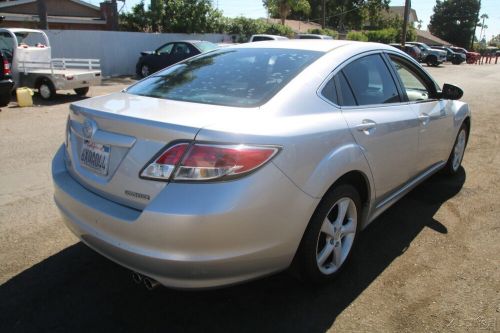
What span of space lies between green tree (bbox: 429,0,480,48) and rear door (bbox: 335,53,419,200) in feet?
286

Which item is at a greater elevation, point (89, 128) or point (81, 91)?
point (89, 128)

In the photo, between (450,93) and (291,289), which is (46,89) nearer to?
(450,93)

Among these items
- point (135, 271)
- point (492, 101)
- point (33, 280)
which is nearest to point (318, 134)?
point (135, 271)

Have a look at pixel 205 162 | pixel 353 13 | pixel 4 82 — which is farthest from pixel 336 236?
pixel 353 13

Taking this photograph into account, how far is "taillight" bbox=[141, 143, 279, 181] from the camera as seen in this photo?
2.27 metres

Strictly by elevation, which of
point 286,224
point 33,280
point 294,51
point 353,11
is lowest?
point 33,280

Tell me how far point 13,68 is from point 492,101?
13.6 metres

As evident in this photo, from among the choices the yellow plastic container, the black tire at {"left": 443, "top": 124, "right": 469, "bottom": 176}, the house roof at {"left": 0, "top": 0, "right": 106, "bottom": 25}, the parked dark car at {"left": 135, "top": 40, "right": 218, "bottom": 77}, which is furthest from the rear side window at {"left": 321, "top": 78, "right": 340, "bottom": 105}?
the house roof at {"left": 0, "top": 0, "right": 106, "bottom": 25}

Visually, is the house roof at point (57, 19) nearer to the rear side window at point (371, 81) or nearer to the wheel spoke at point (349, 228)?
the rear side window at point (371, 81)

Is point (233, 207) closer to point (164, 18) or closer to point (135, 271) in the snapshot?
point (135, 271)

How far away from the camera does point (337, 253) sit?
309 cm

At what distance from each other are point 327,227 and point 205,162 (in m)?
1.06

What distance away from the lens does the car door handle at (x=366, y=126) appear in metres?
3.07

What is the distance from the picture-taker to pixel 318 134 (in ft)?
8.82
